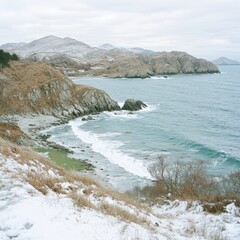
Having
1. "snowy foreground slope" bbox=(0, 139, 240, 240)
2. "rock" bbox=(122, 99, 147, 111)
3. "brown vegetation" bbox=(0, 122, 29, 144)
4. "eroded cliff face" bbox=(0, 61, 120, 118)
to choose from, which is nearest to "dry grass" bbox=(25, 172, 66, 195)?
"snowy foreground slope" bbox=(0, 139, 240, 240)

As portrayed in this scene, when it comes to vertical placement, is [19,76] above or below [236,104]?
above

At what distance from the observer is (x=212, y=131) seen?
5534 cm

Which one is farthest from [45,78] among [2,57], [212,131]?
[212,131]

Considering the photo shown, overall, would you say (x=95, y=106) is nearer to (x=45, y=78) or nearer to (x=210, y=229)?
(x=45, y=78)

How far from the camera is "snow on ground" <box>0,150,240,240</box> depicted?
7688mm

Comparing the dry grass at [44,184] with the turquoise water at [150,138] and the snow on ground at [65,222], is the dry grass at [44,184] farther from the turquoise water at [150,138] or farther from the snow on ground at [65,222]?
the turquoise water at [150,138]

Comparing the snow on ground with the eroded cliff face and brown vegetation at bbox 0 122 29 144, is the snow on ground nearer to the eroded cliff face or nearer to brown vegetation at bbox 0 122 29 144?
brown vegetation at bbox 0 122 29 144

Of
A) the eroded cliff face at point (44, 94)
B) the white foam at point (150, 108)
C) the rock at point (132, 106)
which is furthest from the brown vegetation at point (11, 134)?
the white foam at point (150, 108)

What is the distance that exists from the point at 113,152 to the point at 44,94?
35.3 m

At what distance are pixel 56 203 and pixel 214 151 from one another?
36371 mm

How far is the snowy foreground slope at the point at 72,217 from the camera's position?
782cm

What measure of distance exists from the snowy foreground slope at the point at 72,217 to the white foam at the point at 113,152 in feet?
74.2

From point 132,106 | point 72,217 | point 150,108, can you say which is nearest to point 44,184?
point 72,217

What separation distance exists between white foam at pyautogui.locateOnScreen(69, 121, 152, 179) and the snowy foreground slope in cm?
2262
